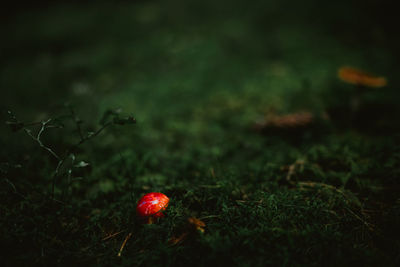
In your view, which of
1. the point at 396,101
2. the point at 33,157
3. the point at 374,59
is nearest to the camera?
the point at 33,157

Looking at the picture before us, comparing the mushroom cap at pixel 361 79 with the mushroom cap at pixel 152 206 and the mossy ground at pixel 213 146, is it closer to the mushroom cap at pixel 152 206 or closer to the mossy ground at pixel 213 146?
the mossy ground at pixel 213 146

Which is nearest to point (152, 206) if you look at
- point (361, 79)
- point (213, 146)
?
point (213, 146)

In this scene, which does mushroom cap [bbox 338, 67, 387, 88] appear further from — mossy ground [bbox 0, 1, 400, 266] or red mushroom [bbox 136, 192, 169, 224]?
red mushroom [bbox 136, 192, 169, 224]

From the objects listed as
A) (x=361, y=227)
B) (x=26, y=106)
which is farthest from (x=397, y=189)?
(x=26, y=106)

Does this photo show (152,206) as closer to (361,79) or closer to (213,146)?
(213,146)

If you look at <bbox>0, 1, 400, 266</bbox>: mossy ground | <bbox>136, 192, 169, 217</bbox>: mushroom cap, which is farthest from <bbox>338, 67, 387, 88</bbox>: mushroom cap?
<bbox>136, 192, 169, 217</bbox>: mushroom cap

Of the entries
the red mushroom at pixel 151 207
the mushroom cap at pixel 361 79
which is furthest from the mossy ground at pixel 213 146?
the mushroom cap at pixel 361 79

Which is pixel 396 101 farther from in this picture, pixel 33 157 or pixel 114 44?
pixel 114 44
